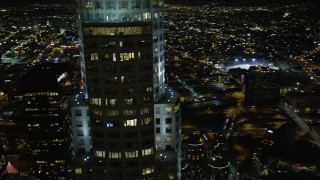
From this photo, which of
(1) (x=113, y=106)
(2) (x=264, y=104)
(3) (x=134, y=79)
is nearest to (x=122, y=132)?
(1) (x=113, y=106)

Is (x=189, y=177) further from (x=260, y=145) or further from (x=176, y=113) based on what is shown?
(x=176, y=113)

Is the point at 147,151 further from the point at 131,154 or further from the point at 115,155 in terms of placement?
the point at 115,155

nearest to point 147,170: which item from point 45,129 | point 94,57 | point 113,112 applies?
point 113,112

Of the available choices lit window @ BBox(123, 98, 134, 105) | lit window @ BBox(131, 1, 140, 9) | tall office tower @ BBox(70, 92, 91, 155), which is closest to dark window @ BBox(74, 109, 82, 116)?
tall office tower @ BBox(70, 92, 91, 155)

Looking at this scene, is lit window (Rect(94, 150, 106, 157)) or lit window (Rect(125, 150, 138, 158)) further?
lit window (Rect(94, 150, 106, 157))

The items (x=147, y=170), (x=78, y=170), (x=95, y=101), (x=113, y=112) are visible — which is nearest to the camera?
(x=113, y=112)

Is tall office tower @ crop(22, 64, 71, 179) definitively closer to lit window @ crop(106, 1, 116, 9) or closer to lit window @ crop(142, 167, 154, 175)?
lit window @ crop(142, 167, 154, 175)

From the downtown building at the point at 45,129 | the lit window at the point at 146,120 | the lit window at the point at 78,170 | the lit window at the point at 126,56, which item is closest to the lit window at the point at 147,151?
the lit window at the point at 146,120

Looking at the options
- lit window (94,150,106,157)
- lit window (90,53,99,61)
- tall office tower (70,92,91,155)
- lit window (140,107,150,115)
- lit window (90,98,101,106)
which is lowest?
lit window (94,150,106,157)
